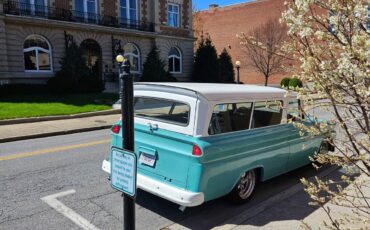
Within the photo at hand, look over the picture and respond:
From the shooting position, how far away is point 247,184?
5.26 meters

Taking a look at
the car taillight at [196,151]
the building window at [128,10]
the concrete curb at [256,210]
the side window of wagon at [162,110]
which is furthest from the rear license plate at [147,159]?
the building window at [128,10]

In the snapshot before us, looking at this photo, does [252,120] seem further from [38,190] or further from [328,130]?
[38,190]

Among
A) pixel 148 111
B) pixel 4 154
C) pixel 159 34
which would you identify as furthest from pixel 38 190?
pixel 159 34

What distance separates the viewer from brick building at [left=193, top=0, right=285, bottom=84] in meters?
44.6

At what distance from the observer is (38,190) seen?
562cm

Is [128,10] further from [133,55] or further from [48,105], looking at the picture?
[48,105]

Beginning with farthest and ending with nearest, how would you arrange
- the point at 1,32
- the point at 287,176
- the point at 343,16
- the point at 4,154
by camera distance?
the point at 1,32
the point at 4,154
the point at 287,176
the point at 343,16

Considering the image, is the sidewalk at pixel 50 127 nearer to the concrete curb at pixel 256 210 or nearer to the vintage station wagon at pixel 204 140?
the vintage station wagon at pixel 204 140

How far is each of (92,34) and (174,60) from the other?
363 inches

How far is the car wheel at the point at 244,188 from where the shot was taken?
16.6 feet

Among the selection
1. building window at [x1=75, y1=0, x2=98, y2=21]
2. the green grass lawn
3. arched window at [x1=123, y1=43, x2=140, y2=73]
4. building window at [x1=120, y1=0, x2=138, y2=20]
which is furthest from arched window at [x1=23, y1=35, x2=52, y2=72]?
building window at [x1=120, y1=0, x2=138, y2=20]

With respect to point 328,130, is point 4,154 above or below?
below

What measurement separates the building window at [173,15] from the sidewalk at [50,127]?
67.9ft

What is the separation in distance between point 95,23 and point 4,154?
809 inches
